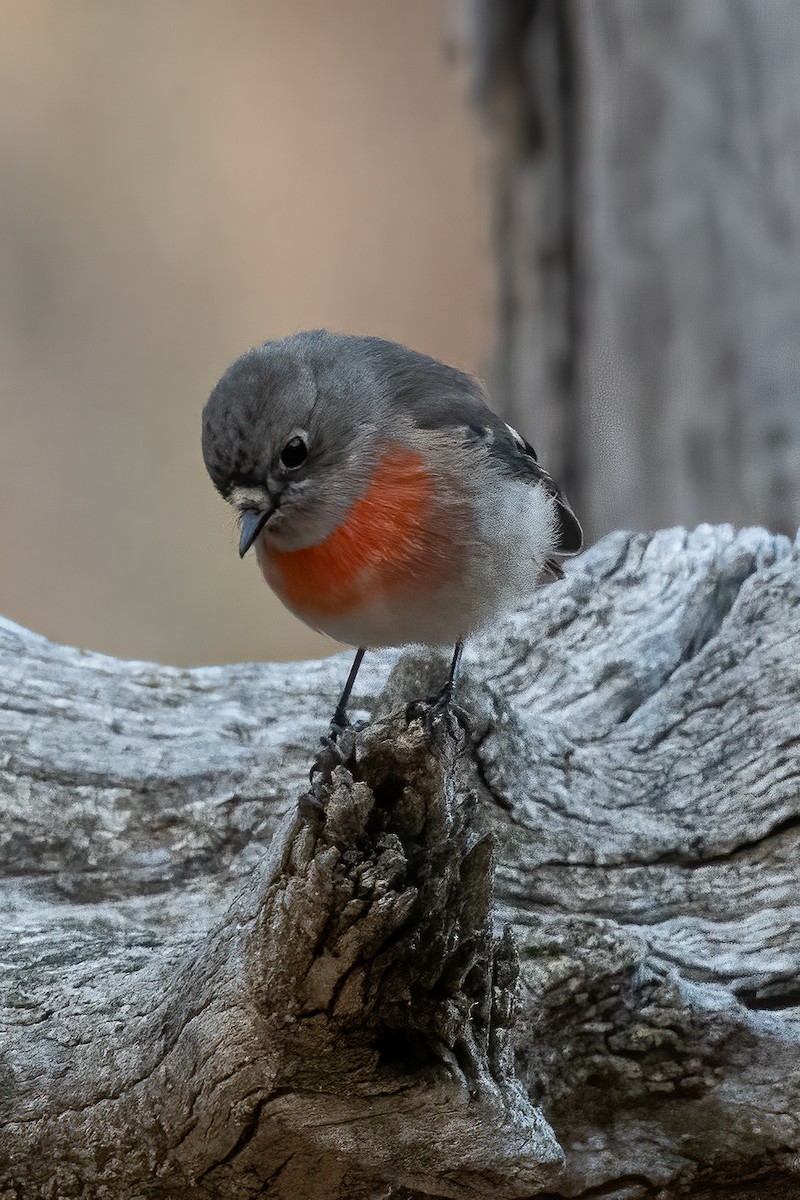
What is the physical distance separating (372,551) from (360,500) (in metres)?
0.12

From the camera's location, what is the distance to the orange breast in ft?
9.02

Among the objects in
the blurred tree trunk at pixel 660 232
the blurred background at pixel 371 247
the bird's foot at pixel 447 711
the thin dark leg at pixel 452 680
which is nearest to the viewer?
the bird's foot at pixel 447 711

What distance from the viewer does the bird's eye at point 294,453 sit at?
8.85 feet

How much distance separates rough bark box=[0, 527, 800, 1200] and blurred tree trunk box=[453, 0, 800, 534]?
158cm

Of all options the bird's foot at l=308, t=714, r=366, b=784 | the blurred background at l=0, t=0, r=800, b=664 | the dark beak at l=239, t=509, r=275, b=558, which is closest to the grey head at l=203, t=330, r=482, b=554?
the dark beak at l=239, t=509, r=275, b=558

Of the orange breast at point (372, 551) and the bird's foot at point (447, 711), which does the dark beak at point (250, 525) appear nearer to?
the orange breast at point (372, 551)

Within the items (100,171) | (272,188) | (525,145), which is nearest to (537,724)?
(525,145)

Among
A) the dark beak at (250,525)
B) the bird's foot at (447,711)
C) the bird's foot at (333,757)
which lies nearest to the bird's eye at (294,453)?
the dark beak at (250,525)

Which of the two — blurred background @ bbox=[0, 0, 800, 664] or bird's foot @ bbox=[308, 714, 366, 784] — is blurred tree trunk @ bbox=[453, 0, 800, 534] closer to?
blurred background @ bbox=[0, 0, 800, 664]

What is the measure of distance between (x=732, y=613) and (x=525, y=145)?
2784 millimetres

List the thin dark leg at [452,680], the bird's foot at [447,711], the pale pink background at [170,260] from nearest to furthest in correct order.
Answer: the bird's foot at [447,711] → the thin dark leg at [452,680] → the pale pink background at [170,260]

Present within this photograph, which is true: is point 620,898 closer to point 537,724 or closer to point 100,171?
point 537,724

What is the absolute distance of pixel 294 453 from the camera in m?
2.72

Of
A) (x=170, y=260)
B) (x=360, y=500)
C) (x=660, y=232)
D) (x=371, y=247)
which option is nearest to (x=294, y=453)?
(x=360, y=500)
